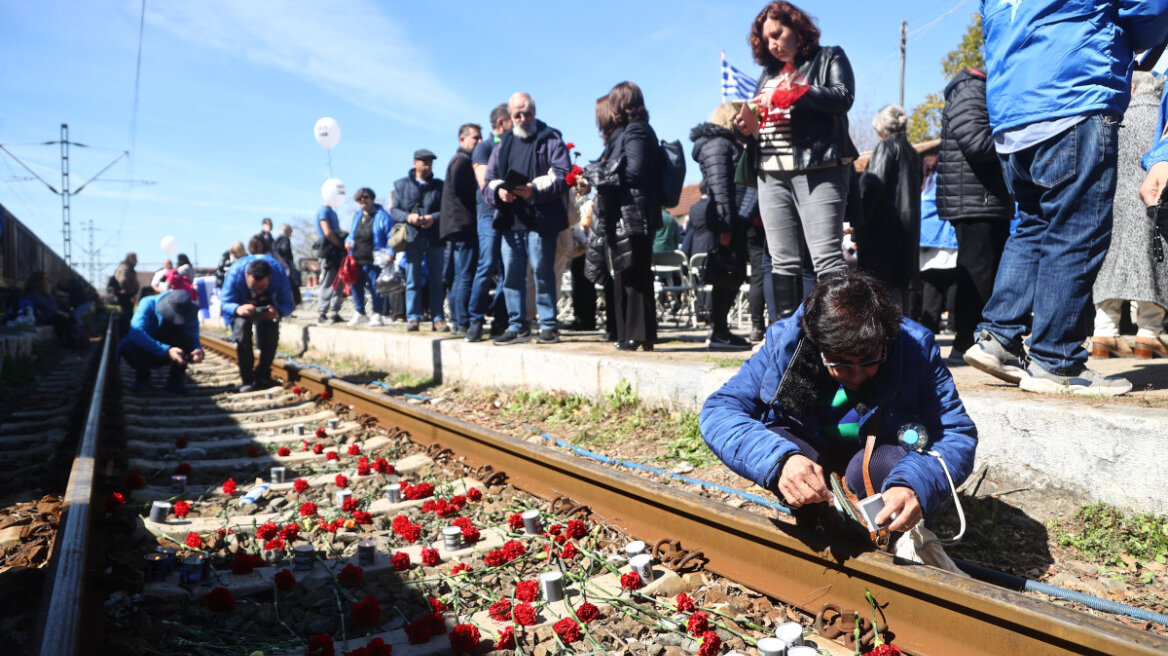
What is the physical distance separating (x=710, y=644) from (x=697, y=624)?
14 centimetres

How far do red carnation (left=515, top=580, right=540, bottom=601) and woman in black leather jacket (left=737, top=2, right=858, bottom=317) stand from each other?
2614mm

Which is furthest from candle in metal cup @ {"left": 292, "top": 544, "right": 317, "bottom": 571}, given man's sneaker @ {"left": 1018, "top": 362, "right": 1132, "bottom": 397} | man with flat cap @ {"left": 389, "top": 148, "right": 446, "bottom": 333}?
man with flat cap @ {"left": 389, "top": 148, "right": 446, "bottom": 333}

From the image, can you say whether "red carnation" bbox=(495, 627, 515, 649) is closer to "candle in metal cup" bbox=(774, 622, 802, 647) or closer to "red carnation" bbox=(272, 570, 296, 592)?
"candle in metal cup" bbox=(774, 622, 802, 647)

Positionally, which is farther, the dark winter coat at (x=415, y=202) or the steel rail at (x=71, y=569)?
the dark winter coat at (x=415, y=202)

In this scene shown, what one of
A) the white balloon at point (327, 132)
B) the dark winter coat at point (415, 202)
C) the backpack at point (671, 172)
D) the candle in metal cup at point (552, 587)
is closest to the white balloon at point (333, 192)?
the white balloon at point (327, 132)

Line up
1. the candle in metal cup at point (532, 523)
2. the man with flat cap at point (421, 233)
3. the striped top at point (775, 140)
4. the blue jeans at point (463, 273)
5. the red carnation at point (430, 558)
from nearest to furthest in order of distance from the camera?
1. the red carnation at point (430, 558)
2. the candle in metal cup at point (532, 523)
3. the striped top at point (775, 140)
4. the blue jeans at point (463, 273)
5. the man with flat cap at point (421, 233)

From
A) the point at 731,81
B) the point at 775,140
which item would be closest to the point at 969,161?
the point at 775,140

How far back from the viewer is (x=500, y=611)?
2.45 metres

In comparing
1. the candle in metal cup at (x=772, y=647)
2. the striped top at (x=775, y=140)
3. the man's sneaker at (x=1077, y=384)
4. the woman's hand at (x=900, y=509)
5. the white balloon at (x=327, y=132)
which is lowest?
the candle in metal cup at (x=772, y=647)

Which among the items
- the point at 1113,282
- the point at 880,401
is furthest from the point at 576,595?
the point at 1113,282

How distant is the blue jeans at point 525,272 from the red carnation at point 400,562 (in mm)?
4465

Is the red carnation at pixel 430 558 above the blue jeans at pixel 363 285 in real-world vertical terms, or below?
below

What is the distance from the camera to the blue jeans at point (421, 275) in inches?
405

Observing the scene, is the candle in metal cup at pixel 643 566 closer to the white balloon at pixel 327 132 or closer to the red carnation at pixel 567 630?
the red carnation at pixel 567 630
